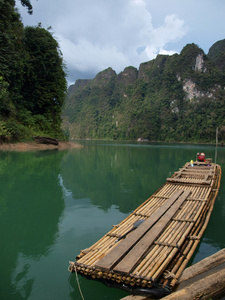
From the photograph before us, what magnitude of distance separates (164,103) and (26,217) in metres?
86.1

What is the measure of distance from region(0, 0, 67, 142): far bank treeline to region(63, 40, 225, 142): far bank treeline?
37556mm

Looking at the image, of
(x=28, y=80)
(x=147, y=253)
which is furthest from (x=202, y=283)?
(x=28, y=80)

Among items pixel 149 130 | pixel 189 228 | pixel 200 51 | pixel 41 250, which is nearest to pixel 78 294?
pixel 41 250

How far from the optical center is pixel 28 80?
2214cm

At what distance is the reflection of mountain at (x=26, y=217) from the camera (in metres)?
3.33

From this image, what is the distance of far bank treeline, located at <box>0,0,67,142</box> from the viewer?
17.1 meters

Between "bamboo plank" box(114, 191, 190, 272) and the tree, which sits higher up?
the tree

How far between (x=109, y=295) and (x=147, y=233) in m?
0.99

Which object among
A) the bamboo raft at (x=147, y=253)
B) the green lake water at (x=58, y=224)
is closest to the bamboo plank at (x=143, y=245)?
the bamboo raft at (x=147, y=253)

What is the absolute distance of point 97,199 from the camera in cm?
653

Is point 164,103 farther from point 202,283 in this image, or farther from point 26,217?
point 202,283

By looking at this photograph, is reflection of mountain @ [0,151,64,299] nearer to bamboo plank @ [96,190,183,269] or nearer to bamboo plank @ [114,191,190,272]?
bamboo plank @ [96,190,183,269]

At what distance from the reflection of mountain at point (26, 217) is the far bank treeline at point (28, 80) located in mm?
10063

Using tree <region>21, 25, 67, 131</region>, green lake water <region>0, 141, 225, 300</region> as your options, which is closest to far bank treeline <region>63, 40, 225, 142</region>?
tree <region>21, 25, 67, 131</region>
